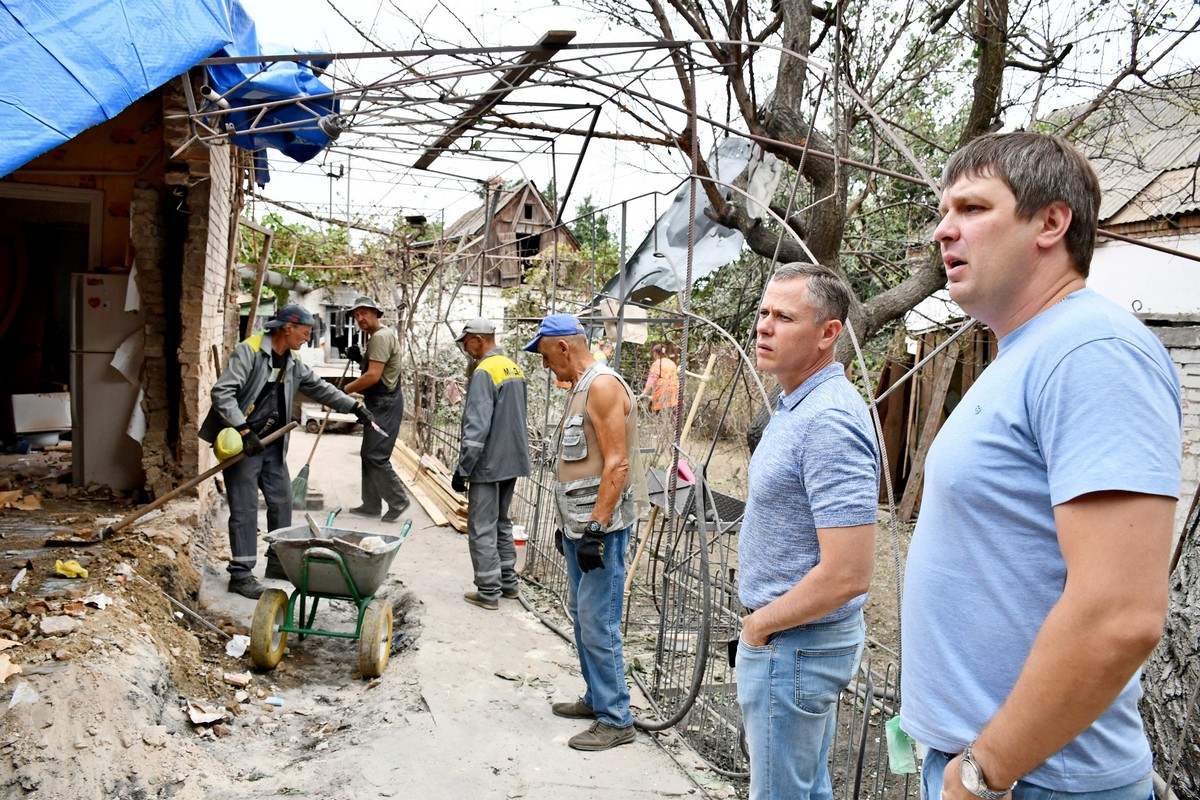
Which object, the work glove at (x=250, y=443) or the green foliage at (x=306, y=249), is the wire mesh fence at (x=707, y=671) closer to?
the work glove at (x=250, y=443)

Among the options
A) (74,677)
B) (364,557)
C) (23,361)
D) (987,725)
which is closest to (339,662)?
(364,557)

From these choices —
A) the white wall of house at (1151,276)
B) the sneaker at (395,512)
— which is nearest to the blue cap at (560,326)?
the sneaker at (395,512)

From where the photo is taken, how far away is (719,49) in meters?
7.14

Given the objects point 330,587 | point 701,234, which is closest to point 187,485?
point 330,587

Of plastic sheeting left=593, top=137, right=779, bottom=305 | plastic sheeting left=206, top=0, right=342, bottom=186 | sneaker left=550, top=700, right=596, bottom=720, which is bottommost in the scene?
sneaker left=550, top=700, right=596, bottom=720

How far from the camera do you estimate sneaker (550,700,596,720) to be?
15.2ft

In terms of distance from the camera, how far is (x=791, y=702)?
2.41 m

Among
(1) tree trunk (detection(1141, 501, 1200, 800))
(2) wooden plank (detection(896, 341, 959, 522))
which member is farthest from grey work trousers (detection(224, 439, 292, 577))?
(2) wooden plank (detection(896, 341, 959, 522))

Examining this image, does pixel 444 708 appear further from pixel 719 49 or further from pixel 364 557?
pixel 719 49

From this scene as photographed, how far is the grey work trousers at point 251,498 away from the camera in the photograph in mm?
6453

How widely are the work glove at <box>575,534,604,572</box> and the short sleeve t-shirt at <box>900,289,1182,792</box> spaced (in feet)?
8.49

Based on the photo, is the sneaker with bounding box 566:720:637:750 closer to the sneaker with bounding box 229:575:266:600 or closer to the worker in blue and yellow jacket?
the worker in blue and yellow jacket

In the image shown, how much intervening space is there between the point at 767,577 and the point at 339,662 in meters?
4.31

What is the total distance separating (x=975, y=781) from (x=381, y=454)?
8.00 metres
